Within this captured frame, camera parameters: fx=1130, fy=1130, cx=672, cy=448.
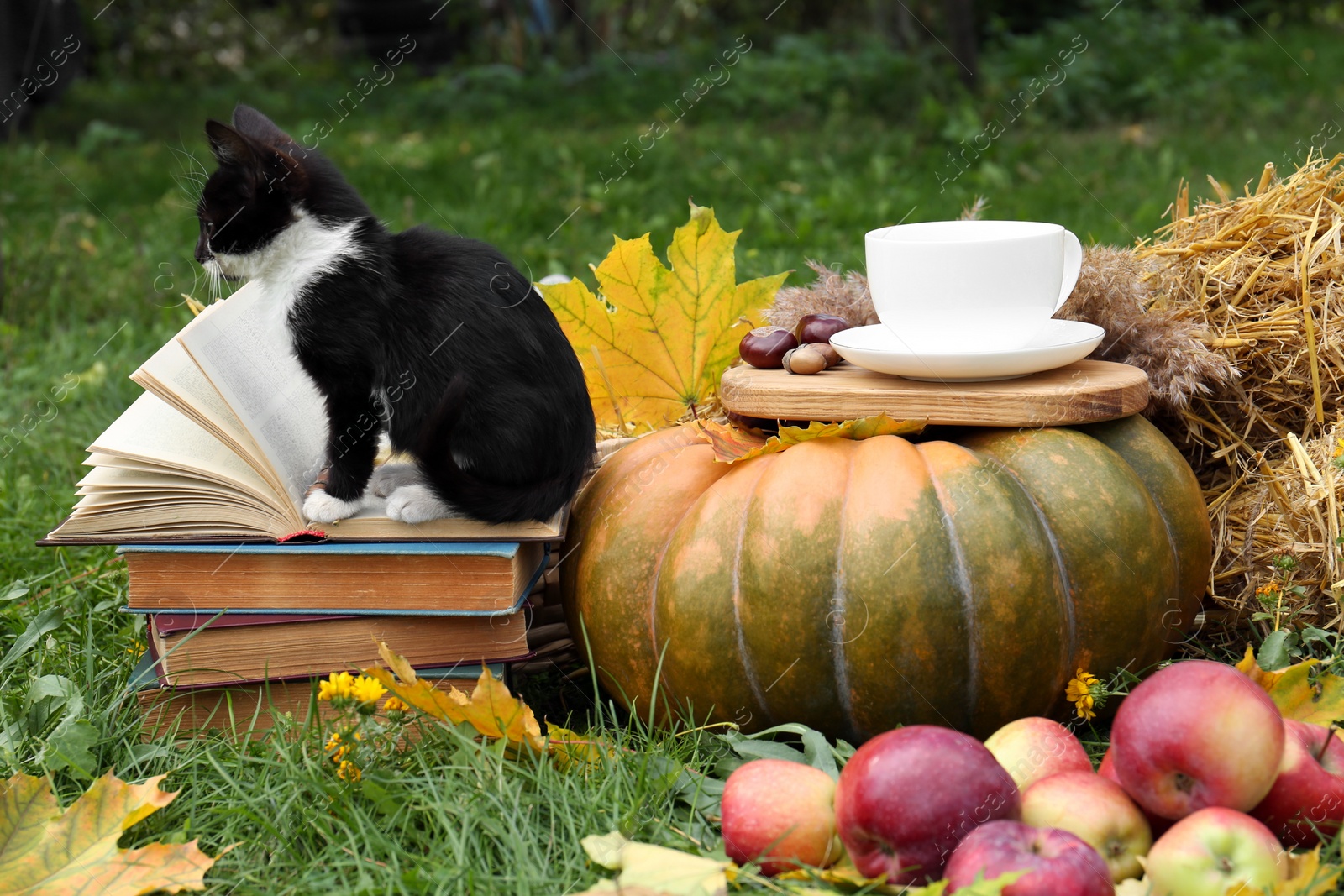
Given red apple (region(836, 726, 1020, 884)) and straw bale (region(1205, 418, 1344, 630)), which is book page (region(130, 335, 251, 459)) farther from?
straw bale (region(1205, 418, 1344, 630))

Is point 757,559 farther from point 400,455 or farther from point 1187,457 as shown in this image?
point 1187,457

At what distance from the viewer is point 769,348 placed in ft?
6.45

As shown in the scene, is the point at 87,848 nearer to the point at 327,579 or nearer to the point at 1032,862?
the point at 327,579

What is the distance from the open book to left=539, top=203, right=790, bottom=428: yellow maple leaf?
529 mm

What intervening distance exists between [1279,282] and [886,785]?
1.37 m

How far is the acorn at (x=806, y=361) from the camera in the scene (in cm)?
188

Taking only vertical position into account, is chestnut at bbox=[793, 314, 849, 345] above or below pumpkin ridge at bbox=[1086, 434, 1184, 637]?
above

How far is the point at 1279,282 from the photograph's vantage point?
2.09 meters

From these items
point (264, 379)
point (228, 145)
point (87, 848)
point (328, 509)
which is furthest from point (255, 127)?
point (87, 848)

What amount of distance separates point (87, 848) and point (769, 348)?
1.26 m

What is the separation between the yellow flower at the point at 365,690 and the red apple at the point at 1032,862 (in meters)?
0.76

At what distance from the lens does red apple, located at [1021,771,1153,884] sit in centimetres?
131

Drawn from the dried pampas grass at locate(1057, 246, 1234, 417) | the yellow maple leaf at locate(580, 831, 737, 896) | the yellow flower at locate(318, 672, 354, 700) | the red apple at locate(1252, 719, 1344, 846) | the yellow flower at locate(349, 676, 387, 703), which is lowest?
the red apple at locate(1252, 719, 1344, 846)

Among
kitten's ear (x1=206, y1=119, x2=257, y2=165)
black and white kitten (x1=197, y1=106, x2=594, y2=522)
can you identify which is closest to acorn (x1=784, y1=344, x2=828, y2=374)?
black and white kitten (x1=197, y1=106, x2=594, y2=522)
